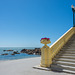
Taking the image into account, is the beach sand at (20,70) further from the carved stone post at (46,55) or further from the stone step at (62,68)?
the carved stone post at (46,55)

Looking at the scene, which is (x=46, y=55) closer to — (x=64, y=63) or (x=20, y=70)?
(x=64, y=63)

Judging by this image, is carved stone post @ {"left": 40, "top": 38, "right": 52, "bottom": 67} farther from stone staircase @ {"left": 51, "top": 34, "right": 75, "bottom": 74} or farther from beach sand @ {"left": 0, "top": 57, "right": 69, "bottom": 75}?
beach sand @ {"left": 0, "top": 57, "right": 69, "bottom": 75}

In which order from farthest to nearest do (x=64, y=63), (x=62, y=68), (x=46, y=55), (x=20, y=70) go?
1. (x=46, y=55)
2. (x=64, y=63)
3. (x=20, y=70)
4. (x=62, y=68)

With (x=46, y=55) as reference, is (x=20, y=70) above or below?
below

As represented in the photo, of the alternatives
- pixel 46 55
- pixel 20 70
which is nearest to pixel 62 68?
pixel 46 55

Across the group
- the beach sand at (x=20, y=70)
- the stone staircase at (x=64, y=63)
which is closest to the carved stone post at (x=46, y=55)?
the stone staircase at (x=64, y=63)

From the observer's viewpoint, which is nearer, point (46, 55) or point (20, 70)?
point (20, 70)

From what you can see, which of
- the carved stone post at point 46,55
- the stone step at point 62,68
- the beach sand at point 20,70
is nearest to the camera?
the beach sand at point 20,70

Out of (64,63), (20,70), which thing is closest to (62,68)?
(64,63)

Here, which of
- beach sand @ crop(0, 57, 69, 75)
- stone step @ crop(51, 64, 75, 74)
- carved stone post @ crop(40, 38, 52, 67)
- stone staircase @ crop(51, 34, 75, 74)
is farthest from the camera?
carved stone post @ crop(40, 38, 52, 67)

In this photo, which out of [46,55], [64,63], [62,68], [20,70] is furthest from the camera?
[46,55]

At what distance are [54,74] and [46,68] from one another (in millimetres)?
1102

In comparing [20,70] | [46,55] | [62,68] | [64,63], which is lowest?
[20,70]

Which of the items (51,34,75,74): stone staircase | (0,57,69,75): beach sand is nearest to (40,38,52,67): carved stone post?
(51,34,75,74): stone staircase
